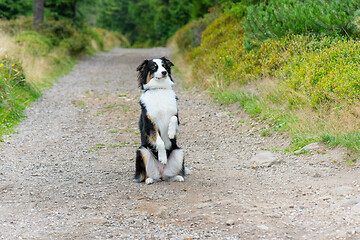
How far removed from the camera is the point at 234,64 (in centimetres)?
1138

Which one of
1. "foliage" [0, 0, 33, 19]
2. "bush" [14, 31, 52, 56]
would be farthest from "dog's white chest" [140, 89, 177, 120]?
"foliage" [0, 0, 33, 19]

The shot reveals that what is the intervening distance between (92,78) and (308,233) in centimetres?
1348

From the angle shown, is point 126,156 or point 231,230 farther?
point 126,156

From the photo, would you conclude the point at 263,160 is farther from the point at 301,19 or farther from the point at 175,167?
the point at 301,19

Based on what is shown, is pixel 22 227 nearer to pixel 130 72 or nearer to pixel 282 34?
pixel 282 34

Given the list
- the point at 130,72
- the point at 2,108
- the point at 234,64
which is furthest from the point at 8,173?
the point at 130,72

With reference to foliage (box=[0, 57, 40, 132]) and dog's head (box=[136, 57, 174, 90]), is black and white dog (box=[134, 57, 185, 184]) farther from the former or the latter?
foliage (box=[0, 57, 40, 132])

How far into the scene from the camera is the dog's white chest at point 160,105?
554 cm

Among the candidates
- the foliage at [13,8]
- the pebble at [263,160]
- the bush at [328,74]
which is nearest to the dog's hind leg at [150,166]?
the pebble at [263,160]

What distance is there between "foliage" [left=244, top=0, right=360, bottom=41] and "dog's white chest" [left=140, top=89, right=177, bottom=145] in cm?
506

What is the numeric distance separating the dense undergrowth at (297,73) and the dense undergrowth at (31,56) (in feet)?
16.2

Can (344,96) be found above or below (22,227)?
above

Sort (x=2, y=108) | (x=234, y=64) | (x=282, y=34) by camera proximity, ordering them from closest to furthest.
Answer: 1. (x=2, y=108)
2. (x=282, y=34)
3. (x=234, y=64)

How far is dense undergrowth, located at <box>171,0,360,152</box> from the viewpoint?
273 inches
